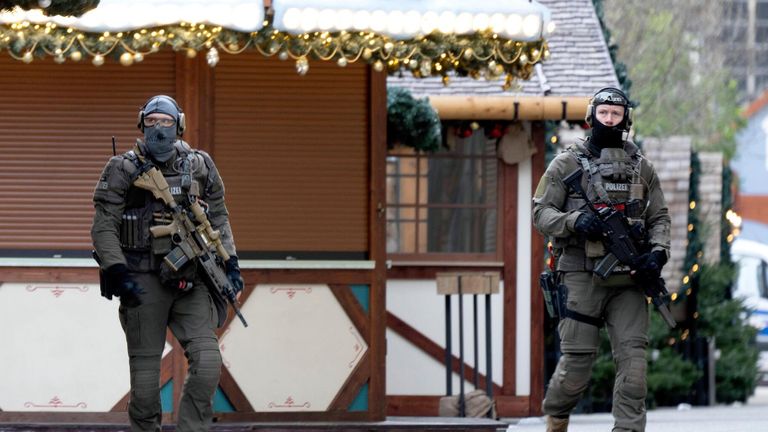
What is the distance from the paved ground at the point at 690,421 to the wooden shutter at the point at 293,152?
2.75 meters

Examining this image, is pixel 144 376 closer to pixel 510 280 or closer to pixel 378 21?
pixel 378 21

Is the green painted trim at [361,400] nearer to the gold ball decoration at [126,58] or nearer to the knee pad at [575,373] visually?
the knee pad at [575,373]

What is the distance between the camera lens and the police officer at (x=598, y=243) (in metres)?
10.7

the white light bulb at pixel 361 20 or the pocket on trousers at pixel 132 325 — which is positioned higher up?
the white light bulb at pixel 361 20

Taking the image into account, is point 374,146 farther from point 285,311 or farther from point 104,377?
point 104,377

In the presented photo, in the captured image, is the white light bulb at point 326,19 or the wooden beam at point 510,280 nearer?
the white light bulb at point 326,19

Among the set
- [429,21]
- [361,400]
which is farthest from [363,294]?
[429,21]

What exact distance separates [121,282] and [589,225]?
259 centimetres

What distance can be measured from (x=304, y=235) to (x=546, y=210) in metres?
2.56

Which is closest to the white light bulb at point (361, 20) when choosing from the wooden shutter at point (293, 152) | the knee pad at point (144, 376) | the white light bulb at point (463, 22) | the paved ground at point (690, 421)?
the white light bulb at point (463, 22)

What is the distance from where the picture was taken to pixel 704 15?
125 ft

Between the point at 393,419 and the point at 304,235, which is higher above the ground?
the point at 304,235

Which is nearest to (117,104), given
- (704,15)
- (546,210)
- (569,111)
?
(546,210)

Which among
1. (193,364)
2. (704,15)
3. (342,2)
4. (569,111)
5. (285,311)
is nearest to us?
(193,364)
